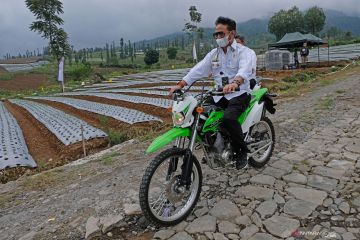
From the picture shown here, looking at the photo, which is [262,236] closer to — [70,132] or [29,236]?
[29,236]

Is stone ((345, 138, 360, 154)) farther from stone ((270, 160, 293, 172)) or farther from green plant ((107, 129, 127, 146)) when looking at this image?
green plant ((107, 129, 127, 146))

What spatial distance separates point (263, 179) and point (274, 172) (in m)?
0.28

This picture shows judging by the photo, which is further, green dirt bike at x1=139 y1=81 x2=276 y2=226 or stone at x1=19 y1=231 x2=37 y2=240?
stone at x1=19 y1=231 x2=37 y2=240

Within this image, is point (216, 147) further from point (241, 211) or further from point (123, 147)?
point (123, 147)

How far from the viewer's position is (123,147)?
6.39 m

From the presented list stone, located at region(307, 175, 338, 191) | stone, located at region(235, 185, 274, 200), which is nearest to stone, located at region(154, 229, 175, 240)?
stone, located at region(235, 185, 274, 200)

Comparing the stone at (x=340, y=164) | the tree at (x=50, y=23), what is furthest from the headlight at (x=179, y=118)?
the tree at (x=50, y=23)

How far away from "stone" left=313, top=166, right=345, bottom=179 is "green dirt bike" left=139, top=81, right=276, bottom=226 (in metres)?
1.26

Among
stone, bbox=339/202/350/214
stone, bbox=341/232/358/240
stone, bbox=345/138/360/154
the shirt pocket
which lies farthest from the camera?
stone, bbox=345/138/360/154

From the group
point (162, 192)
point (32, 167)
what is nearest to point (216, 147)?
point (162, 192)

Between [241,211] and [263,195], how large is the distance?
1.43ft

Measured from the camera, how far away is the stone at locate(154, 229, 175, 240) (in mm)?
2998

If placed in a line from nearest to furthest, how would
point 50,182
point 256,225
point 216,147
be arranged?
point 256,225, point 216,147, point 50,182

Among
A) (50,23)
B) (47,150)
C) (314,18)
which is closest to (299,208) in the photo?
(47,150)
